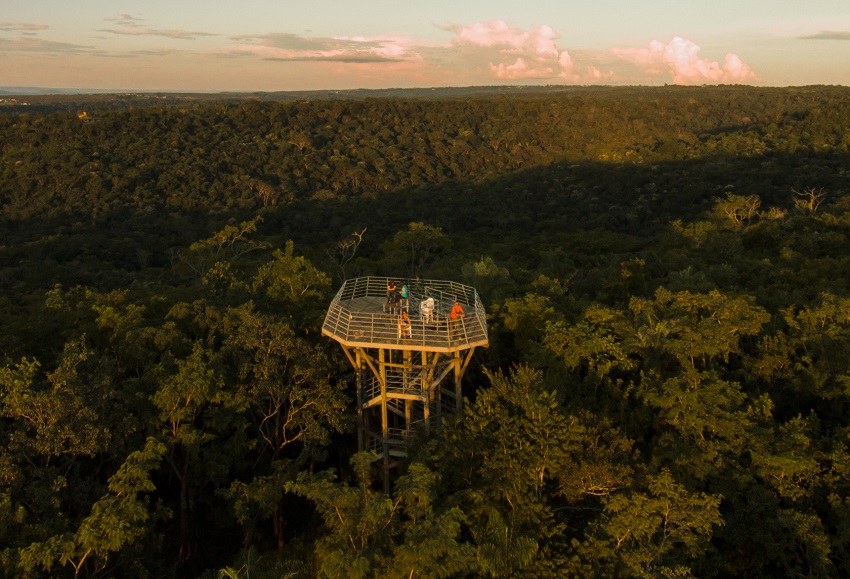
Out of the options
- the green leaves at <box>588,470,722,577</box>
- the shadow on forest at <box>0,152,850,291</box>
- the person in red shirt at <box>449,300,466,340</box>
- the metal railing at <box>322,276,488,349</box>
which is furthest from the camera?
the shadow on forest at <box>0,152,850,291</box>

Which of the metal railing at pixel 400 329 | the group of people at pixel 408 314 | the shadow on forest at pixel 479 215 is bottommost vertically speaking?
the shadow on forest at pixel 479 215

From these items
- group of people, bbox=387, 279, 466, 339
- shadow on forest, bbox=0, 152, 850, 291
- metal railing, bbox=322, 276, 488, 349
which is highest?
group of people, bbox=387, 279, 466, 339

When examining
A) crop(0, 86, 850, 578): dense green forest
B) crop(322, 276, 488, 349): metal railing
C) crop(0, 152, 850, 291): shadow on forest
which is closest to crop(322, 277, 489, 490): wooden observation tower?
crop(322, 276, 488, 349): metal railing

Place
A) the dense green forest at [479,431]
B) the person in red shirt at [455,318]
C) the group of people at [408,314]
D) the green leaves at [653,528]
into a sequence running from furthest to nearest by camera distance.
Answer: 1. the person in red shirt at [455,318]
2. the group of people at [408,314]
3. the dense green forest at [479,431]
4. the green leaves at [653,528]

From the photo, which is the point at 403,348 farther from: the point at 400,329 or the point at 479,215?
the point at 479,215

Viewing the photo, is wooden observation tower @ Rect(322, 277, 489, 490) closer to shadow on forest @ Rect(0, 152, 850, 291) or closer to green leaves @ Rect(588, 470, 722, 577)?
green leaves @ Rect(588, 470, 722, 577)

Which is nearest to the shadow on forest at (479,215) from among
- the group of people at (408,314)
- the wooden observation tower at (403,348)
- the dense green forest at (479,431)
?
the dense green forest at (479,431)

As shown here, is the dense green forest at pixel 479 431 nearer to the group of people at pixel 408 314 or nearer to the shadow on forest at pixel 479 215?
the group of people at pixel 408 314

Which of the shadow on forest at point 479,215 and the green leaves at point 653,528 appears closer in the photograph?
the green leaves at point 653,528

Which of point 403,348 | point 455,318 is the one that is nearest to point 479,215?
point 455,318
